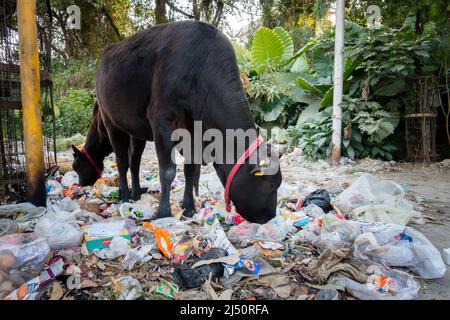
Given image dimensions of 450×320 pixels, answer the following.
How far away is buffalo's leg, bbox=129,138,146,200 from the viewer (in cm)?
444

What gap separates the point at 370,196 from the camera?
12.5ft

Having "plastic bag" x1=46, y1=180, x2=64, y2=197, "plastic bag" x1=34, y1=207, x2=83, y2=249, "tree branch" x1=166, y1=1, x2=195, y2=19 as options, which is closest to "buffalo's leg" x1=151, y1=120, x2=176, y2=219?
"plastic bag" x1=34, y1=207, x2=83, y2=249

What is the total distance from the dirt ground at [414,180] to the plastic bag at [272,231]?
108 cm

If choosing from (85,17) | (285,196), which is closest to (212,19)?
(85,17)

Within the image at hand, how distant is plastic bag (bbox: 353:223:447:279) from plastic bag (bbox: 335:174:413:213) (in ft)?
2.66

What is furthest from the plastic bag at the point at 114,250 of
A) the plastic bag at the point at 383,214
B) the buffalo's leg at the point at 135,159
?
the plastic bag at the point at 383,214

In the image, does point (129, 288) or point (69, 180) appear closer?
point (129, 288)

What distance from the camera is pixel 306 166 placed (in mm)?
7523

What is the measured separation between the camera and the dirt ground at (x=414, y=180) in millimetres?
3137

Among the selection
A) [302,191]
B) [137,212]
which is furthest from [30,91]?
[302,191]

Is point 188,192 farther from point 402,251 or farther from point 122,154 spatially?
point 402,251

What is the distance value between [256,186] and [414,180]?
422 centimetres

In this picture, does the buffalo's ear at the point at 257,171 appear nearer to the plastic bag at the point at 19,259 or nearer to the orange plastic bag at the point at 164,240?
the orange plastic bag at the point at 164,240

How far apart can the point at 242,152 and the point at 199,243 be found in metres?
0.82
